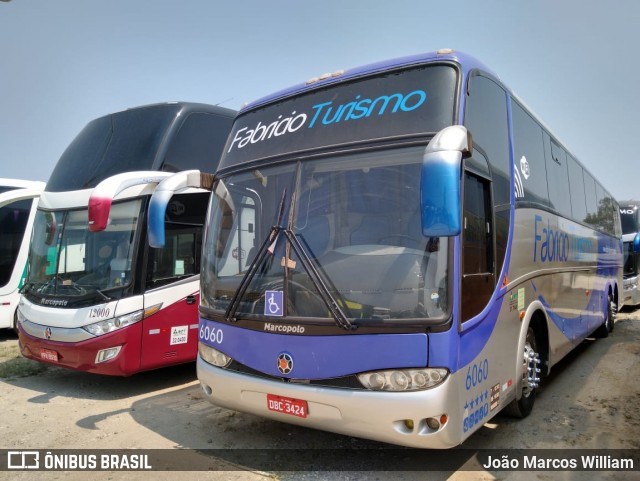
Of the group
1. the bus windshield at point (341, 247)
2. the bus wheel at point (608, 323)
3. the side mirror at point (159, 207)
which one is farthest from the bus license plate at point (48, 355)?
the bus wheel at point (608, 323)

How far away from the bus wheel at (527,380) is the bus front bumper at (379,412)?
1.79 m

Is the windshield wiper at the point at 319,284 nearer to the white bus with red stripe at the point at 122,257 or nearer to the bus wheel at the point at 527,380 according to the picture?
the bus wheel at the point at 527,380

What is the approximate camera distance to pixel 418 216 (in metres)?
3.63

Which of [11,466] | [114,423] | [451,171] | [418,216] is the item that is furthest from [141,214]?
[451,171]

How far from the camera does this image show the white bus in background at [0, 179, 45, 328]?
33.3ft

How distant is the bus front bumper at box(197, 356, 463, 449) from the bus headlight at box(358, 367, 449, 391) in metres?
0.04

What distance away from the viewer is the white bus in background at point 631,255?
14656mm

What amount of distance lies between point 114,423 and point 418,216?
3897mm

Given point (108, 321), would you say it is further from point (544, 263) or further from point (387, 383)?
point (544, 263)

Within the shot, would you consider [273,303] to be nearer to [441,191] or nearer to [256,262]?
[256,262]

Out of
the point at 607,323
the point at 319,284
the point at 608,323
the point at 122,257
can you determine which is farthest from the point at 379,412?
the point at 608,323

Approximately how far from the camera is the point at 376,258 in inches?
146

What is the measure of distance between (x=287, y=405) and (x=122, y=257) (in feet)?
11.5

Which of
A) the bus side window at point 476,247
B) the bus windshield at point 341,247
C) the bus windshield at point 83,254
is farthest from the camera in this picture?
the bus windshield at point 83,254
